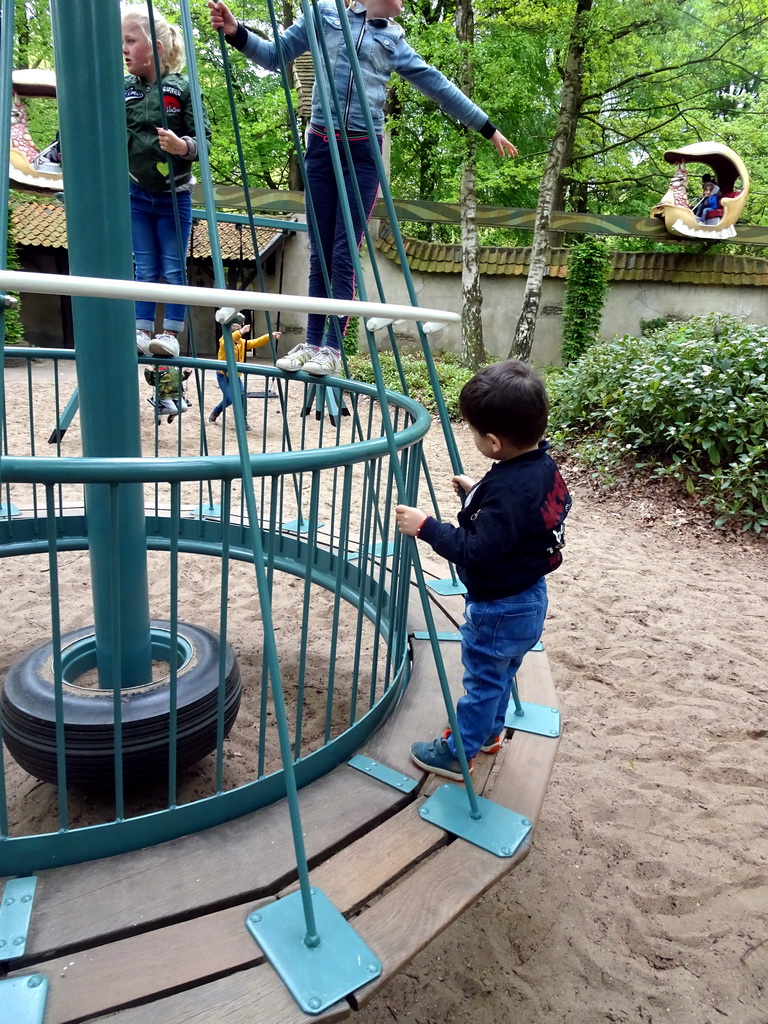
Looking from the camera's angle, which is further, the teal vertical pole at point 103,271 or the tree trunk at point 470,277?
the tree trunk at point 470,277

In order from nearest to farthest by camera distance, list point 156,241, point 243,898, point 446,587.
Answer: point 243,898
point 446,587
point 156,241

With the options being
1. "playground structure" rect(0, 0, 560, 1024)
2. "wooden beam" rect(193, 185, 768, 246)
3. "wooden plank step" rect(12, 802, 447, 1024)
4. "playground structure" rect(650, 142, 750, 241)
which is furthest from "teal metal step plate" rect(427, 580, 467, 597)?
"playground structure" rect(650, 142, 750, 241)

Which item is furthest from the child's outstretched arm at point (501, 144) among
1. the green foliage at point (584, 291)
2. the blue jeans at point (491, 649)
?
the green foliage at point (584, 291)

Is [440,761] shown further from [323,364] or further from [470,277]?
[470,277]

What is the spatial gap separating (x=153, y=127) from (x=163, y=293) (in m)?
2.66

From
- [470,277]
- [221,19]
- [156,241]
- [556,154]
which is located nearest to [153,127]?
[156,241]

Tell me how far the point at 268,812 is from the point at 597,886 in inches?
44.8

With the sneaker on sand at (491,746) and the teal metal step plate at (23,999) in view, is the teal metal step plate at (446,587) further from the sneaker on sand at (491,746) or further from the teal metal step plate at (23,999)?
the teal metal step plate at (23,999)

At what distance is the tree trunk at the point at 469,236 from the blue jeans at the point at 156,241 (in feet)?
26.8

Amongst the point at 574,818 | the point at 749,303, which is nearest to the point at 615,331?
the point at 749,303

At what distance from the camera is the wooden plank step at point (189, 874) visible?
4.20 ft

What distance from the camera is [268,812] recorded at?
63.6 inches

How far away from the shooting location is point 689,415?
19.9 feet

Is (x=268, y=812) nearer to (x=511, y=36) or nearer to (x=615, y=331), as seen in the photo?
(x=615, y=331)
